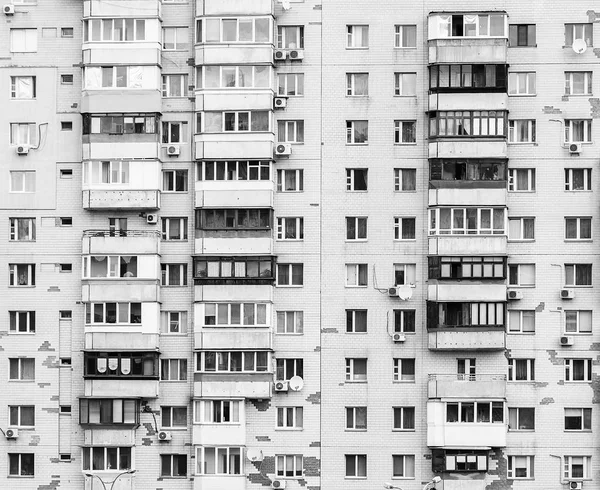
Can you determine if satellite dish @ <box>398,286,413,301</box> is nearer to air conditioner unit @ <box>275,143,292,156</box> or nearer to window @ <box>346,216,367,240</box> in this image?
window @ <box>346,216,367,240</box>

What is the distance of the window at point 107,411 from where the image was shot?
68.4 meters

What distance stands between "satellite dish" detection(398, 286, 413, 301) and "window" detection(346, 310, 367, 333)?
1836 millimetres

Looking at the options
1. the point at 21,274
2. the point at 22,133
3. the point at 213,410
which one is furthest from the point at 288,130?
the point at 21,274

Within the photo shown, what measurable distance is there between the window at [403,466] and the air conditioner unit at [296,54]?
18149mm

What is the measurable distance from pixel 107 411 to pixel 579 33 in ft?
88.0

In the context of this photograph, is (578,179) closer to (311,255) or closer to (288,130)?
(311,255)

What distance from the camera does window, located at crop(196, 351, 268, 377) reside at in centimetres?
6838

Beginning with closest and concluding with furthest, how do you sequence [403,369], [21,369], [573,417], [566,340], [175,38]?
[566,340]
[573,417]
[403,369]
[21,369]
[175,38]

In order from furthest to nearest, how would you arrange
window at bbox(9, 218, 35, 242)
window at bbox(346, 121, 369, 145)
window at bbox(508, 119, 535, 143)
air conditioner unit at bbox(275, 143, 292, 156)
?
window at bbox(9, 218, 35, 242), window at bbox(346, 121, 369, 145), window at bbox(508, 119, 535, 143), air conditioner unit at bbox(275, 143, 292, 156)

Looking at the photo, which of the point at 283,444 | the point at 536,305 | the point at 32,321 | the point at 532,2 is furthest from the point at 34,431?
the point at 532,2

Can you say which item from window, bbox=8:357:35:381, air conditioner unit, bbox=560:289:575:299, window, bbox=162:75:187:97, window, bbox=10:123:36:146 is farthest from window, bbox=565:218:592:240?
window, bbox=8:357:35:381

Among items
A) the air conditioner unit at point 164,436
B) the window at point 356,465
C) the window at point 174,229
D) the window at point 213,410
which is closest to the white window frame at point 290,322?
the window at point 213,410

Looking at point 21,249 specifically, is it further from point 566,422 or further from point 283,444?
point 566,422

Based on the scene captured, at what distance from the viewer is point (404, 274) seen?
69.1m
